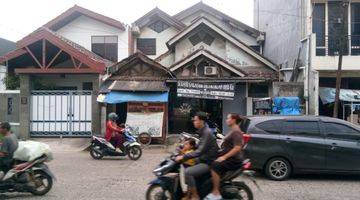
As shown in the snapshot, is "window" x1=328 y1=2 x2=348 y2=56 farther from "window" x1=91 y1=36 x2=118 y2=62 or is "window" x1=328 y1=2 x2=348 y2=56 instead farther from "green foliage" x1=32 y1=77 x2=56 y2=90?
"green foliage" x1=32 y1=77 x2=56 y2=90

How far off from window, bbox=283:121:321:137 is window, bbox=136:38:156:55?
18.6m

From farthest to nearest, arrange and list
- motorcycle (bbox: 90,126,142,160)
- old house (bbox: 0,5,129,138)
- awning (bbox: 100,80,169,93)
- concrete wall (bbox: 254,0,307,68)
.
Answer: concrete wall (bbox: 254,0,307,68)
awning (bbox: 100,80,169,93)
old house (bbox: 0,5,129,138)
motorcycle (bbox: 90,126,142,160)

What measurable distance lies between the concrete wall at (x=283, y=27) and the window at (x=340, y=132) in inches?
386

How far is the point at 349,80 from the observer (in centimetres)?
2119

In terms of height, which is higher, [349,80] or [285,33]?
[285,33]

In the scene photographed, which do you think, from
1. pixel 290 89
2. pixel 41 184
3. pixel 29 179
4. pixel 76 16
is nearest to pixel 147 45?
pixel 76 16

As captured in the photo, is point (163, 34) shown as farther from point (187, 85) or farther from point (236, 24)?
point (187, 85)

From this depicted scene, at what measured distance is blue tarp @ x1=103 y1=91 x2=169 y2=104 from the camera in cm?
2055

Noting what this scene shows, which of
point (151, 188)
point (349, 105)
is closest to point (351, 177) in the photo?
point (151, 188)

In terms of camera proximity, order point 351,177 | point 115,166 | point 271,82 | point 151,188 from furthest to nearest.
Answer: point 271,82
point 115,166
point 351,177
point 151,188

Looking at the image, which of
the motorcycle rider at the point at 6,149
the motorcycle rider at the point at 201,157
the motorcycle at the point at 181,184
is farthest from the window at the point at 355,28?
the motorcycle rider at the point at 6,149

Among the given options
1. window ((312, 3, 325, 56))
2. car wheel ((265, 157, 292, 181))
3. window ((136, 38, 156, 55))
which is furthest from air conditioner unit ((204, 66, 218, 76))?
car wheel ((265, 157, 292, 181))

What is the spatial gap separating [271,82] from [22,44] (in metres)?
11.4

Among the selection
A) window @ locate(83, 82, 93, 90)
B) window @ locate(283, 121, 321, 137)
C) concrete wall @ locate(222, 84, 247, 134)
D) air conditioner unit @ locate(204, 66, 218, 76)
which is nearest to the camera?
window @ locate(283, 121, 321, 137)
